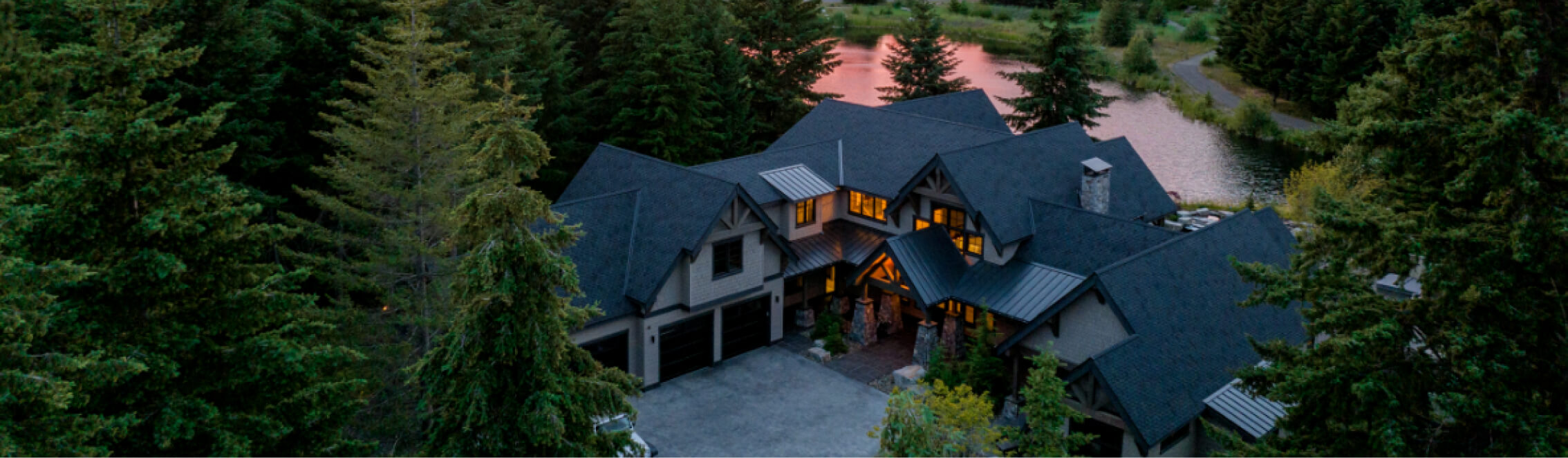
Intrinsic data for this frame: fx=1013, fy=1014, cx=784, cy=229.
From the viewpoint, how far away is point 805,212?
32781 millimetres

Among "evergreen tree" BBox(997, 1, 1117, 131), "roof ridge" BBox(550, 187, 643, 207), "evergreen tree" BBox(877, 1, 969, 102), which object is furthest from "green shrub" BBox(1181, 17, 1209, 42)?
"roof ridge" BBox(550, 187, 643, 207)

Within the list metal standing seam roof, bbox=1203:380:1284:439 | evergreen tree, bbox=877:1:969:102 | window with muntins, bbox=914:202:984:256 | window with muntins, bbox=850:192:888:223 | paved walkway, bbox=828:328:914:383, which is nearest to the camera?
metal standing seam roof, bbox=1203:380:1284:439

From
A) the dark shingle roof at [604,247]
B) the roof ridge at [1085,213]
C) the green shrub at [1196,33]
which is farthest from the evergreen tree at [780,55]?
the green shrub at [1196,33]

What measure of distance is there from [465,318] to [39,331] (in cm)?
521

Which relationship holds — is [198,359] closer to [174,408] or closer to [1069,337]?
[174,408]

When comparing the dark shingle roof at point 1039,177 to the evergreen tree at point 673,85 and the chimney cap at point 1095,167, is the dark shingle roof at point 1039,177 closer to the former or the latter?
the chimney cap at point 1095,167

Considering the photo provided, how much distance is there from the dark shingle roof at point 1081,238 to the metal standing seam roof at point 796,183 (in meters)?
6.55

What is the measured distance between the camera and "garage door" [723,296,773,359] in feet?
101

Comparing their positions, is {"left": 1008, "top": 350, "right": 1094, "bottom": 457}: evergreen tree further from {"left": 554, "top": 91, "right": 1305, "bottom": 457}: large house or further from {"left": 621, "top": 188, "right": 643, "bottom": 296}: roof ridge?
{"left": 621, "top": 188, "right": 643, "bottom": 296}: roof ridge

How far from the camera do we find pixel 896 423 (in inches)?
551

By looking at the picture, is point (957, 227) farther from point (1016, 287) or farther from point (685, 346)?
point (685, 346)

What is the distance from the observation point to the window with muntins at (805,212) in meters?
32.5

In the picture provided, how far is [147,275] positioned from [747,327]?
1884 centimetres

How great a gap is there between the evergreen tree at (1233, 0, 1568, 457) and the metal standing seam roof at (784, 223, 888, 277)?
16.9 meters
